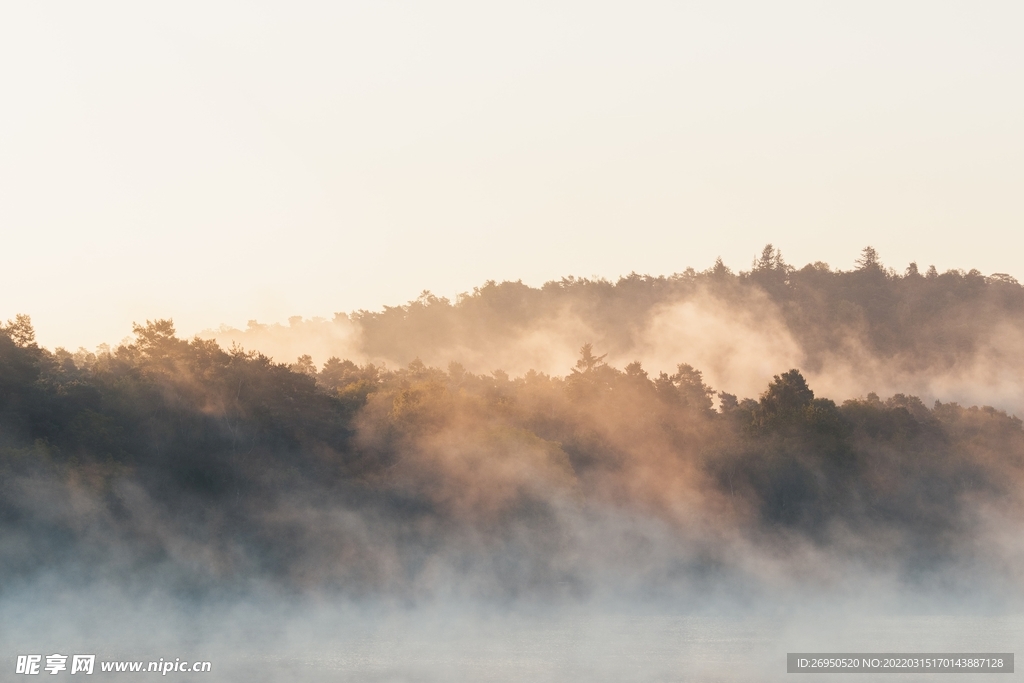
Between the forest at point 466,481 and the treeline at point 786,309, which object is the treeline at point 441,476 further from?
the treeline at point 786,309

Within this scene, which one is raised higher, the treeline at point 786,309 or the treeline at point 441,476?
the treeline at point 786,309

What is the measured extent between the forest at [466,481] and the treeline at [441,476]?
133 mm

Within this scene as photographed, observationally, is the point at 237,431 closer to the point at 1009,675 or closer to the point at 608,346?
the point at 1009,675

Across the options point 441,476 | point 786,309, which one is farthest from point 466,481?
point 786,309

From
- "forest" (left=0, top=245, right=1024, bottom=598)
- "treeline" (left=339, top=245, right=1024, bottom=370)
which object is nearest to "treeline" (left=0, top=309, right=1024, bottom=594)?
"forest" (left=0, top=245, right=1024, bottom=598)

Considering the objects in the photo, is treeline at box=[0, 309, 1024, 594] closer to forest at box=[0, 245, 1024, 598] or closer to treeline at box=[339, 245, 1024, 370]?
forest at box=[0, 245, 1024, 598]

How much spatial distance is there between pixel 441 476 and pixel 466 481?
142 cm

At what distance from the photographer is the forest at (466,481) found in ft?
190

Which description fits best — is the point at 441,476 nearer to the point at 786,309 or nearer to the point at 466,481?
the point at 466,481

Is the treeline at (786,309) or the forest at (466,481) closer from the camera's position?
the forest at (466,481)

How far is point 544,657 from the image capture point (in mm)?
43219

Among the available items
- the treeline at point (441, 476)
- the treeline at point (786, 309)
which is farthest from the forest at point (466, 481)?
the treeline at point (786, 309)

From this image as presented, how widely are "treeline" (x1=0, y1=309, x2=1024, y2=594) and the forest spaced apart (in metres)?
0.13

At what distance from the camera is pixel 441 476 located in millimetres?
69938
